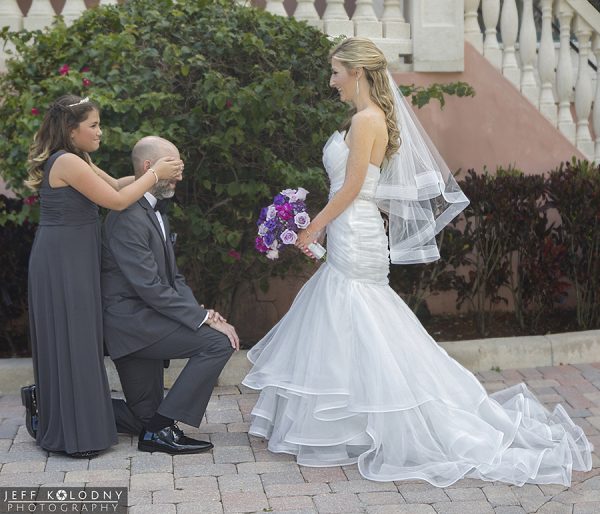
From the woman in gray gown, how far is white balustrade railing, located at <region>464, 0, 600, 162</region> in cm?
369

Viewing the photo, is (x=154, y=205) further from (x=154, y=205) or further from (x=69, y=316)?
(x=69, y=316)

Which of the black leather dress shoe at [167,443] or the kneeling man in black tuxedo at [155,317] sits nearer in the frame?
the kneeling man in black tuxedo at [155,317]

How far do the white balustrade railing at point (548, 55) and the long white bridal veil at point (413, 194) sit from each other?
104 inches

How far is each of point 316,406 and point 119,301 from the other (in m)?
1.07

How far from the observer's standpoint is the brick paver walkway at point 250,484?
14.4 feet

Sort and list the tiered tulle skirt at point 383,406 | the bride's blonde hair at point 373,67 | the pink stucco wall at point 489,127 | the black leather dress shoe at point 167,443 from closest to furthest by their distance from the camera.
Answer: the tiered tulle skirt at point 383,406
the bride's blonde hair at point 373,67
the black leather dress shoe at point 167,443
the pink stucco wall at point 489,127

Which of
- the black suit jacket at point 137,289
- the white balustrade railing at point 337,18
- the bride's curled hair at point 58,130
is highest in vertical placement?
the white balustrade railing at point 337,18

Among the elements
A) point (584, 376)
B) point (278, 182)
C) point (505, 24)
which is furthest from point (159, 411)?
point (505, 24)

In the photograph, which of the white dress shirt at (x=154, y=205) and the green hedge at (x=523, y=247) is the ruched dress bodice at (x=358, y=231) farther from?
the green hedge at (x=523, y=247)

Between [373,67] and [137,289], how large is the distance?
154 centimetres

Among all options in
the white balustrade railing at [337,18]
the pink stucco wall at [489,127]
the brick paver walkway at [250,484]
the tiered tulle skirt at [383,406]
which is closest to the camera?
the brick paver walkway at [250,484]

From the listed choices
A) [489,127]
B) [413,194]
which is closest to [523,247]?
[489,127]

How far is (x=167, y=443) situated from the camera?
4992mm

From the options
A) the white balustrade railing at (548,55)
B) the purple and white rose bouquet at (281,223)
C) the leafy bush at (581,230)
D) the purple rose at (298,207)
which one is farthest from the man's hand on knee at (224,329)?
the white balustrade railing at (548,55)
